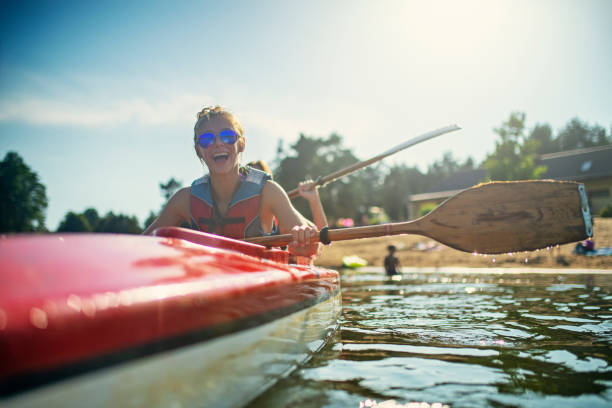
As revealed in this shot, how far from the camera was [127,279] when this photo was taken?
136cm

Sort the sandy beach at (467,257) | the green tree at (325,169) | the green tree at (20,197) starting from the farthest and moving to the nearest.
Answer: the green tree at (20,197) → the green tree at (325,169) → the sandy beach at (467,257)

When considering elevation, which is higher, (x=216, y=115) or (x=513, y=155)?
(x=513, y=155)

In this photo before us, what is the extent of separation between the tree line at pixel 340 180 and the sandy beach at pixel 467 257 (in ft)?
30.1

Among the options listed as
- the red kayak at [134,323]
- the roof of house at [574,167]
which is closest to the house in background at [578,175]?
the roof of house at [574,167]

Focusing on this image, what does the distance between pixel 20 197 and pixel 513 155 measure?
52.9m

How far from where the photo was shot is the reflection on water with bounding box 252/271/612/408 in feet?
6.57

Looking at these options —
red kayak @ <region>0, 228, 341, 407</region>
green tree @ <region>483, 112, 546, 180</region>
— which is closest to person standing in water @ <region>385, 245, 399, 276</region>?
red kayak @ <region>0, 228, 341, 407</region>

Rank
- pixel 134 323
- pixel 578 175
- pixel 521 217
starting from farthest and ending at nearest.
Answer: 1. pixel 578 175
2. pixel 521 217
3. pixel 134 323

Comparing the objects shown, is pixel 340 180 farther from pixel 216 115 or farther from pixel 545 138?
pixel 545 138

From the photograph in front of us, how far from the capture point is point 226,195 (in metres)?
4.21

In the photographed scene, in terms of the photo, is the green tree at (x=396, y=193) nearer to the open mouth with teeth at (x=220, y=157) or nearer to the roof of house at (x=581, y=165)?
the roof of house at (x=581, y=165)

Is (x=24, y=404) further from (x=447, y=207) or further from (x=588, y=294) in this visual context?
(x=588, y=294)

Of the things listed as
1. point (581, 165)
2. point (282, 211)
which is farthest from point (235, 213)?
point (581, 165)

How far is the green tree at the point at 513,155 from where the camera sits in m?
24.4
